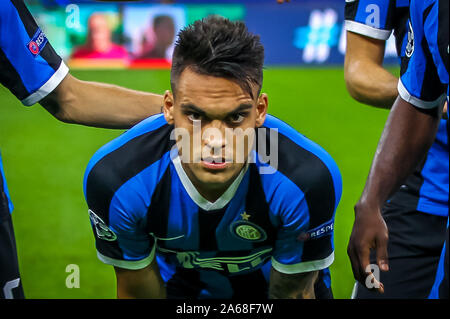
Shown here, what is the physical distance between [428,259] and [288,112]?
3.24m

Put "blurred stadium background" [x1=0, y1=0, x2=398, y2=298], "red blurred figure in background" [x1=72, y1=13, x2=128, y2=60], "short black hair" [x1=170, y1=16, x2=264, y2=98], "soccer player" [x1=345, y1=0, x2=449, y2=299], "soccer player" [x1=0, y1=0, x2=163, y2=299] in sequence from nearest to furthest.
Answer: "short black hair" [x1=170, y1=16, x2=264, y2=98] < "soccer player" [x1=0, y1=0, x2=163, y2=299] < "soccer player" [x1=345, y1=0, x2=449, y2=299] < "blurred stadium background" [x1=0, y1=0, x2=398, y2=298] < "red blurred figure in background" [x1=72, y1=13, x2=128, y2=60]

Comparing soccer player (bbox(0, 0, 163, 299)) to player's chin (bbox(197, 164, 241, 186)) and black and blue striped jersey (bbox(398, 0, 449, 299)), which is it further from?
black and blue striped jersey (bbox(398, 0, 449, 299))

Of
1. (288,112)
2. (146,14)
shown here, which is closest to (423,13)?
(288,112)

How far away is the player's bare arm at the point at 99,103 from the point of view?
2.23 meters

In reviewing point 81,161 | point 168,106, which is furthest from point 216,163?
point 81,161

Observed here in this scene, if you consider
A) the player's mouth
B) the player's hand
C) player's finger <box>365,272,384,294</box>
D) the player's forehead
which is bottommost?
player's finger <box>365,272,384,294</box>

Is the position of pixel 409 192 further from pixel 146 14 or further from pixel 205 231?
pixel 146 14

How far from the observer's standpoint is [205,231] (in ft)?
7.50

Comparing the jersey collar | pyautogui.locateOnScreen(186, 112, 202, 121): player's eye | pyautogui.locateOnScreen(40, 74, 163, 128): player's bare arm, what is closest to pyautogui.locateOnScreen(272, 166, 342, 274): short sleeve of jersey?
the jersey collar

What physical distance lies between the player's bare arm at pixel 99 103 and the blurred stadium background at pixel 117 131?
0.24 meters

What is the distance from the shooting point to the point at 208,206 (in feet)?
7.32

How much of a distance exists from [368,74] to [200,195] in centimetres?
71

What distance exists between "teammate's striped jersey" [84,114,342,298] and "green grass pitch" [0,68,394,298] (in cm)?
109

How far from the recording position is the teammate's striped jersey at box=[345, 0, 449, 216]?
7.75 feet
